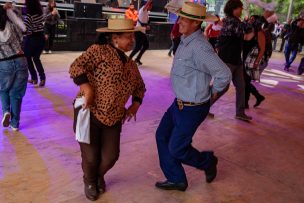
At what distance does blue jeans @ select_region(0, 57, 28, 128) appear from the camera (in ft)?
12.9

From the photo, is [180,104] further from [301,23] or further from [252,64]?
[301,23]

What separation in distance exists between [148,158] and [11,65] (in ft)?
6.11

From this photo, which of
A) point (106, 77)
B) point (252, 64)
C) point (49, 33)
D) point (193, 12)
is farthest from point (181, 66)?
point (49, 33)

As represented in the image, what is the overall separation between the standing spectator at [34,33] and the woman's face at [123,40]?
12.6 ft

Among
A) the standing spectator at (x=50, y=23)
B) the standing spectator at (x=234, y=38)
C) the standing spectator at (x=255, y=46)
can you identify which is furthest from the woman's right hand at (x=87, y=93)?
the standing spectator at (x=50, y=23)

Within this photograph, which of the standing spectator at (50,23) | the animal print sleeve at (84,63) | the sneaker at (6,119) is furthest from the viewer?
the standing spectator at (50,23)

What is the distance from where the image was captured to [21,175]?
3152 mm

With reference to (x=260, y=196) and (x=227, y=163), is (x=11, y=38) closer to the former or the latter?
(x=227, y=163)

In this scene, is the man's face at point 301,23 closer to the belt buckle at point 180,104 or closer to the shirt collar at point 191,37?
the shirt collar at point 191,37

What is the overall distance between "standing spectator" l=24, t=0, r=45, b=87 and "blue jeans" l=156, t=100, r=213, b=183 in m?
3.89

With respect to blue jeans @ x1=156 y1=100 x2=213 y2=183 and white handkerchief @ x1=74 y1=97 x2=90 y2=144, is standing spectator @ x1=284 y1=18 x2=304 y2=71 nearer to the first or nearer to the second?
blue jeans @ x1=156 y1=100 x2=213 y2=183

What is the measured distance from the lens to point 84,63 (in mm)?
2434

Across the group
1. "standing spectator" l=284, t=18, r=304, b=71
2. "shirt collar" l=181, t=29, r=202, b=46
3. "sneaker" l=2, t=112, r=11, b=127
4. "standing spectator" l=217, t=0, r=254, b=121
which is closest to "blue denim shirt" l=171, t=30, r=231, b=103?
"shirt collar" l=181, t=29, r=202, b=46

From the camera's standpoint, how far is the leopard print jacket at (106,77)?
96.3 inches
